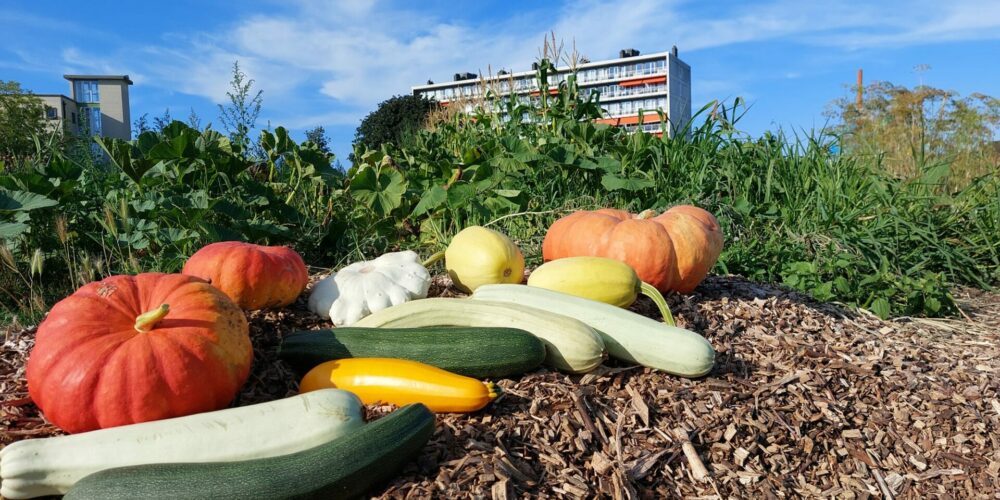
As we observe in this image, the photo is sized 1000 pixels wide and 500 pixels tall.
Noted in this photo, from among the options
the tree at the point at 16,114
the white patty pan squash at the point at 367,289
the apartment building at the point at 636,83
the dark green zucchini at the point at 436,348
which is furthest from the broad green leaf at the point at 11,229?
the apartment building at the point at 636,83

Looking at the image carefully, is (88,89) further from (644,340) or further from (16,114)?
(644,340)

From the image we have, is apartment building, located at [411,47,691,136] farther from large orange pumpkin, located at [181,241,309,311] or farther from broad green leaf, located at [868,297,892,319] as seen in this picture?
large orange pumpkin, located at [181,241,309,311]

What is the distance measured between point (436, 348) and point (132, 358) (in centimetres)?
111

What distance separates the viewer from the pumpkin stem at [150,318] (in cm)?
226

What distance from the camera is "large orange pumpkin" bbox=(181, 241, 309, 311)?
320 centimetres

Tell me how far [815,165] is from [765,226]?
157 cm

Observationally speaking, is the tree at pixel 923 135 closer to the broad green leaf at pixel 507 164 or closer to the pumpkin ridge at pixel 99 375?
the broad green leaf at pixel 507 164

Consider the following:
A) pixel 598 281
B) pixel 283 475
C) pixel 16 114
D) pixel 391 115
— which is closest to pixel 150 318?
pixel 283 475

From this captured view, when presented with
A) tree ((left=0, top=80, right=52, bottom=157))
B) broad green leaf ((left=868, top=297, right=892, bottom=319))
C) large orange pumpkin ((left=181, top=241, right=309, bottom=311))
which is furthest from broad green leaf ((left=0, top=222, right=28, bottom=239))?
tree ((left=0, top=80, right=52, bottom=157))

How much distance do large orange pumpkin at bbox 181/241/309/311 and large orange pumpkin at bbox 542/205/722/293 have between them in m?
1.72

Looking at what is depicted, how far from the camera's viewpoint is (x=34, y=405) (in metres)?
2.72

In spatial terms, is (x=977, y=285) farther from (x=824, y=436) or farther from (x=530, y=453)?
(x=530, y=453)

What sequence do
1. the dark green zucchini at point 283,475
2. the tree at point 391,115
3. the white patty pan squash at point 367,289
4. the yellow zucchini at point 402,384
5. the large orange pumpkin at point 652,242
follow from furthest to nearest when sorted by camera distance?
the tree at point 391,115 → the large orange pumpkin at point 652,242 → the white patty pan squash at point 367,289 → the yellow zucchini at point 402,384 → the dark green zucchini at point 283,475

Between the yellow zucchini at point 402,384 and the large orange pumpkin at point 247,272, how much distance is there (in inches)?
31.9
